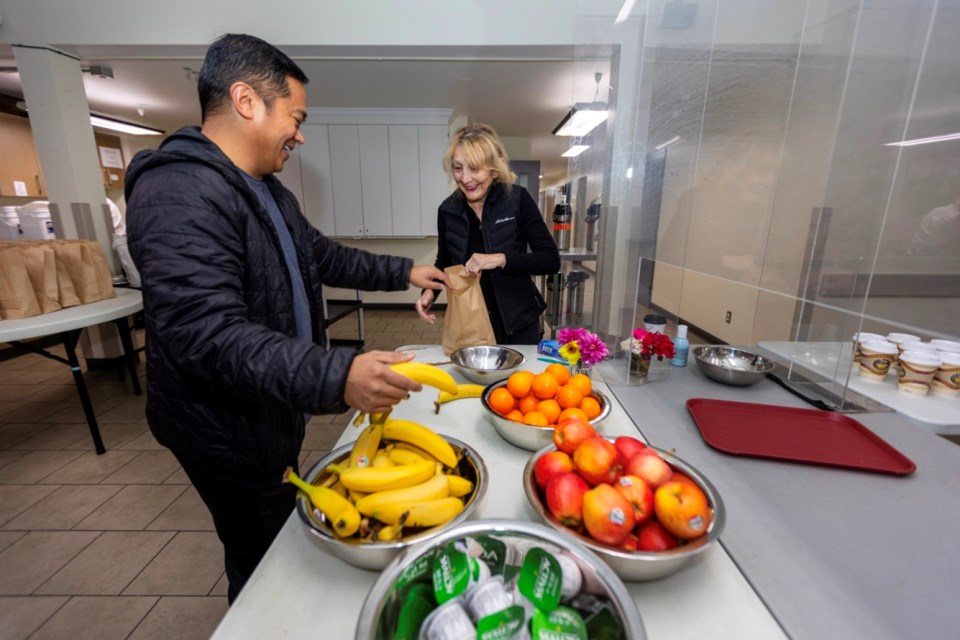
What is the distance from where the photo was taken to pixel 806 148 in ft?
5.84

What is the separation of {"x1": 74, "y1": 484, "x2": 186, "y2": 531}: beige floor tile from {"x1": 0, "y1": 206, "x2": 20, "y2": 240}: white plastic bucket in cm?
290

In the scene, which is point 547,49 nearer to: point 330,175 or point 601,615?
point 601,615

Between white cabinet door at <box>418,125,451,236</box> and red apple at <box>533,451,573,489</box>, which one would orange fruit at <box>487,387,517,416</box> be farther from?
Answer: white cabinet door at <box>418,125,451,236</box>

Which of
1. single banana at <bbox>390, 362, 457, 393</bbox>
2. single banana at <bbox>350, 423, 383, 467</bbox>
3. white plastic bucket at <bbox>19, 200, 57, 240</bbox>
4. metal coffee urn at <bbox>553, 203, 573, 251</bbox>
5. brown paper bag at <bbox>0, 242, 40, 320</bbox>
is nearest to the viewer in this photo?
single banana at <bbox>350, 423, 383, 467</bbox>

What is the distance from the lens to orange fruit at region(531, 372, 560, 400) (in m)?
1.02

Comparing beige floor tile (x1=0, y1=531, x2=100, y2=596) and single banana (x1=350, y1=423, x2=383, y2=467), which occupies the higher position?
single banana (x1=350, y1=423, x2=383, y2=467)

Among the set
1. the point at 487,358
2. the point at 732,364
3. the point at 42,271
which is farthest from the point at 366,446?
the point at 42,271

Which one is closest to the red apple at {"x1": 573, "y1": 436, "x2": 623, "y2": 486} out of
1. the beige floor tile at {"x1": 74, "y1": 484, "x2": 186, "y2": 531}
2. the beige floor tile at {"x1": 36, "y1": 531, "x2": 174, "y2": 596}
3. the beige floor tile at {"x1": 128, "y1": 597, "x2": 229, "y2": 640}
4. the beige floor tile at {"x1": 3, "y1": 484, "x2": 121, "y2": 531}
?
the beige floor tile at {"x1": 128, "y1": 597, "x2": 229, "y2": 640}

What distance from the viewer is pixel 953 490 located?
2.81 ft

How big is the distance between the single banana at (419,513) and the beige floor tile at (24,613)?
1789 millimetres

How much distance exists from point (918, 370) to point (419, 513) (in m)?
1.61

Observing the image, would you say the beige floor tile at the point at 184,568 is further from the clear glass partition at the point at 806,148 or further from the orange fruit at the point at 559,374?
the clear glass partition at the point at 806,148

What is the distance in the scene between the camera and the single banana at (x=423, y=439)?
83 centimetres

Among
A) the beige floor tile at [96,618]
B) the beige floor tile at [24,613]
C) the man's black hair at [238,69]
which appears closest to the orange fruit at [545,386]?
the man's black hair at [238,69]
